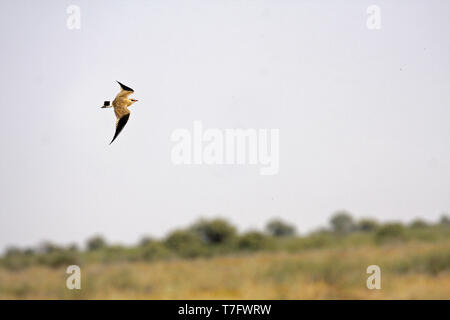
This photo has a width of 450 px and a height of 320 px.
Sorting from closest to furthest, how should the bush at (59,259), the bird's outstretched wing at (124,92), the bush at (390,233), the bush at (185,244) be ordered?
the bird's outstretched wing at (124,92) < the bush at (59,259) < the bush at (390,233) < the bush at (185,244)

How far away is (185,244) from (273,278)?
407 cm

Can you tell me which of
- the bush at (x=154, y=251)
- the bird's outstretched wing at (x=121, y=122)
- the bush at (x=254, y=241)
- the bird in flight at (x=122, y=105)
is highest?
the bird in flight at (x=122, y=105)

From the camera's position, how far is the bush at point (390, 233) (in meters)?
14.1

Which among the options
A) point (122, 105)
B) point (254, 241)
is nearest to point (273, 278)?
point (254, 241)

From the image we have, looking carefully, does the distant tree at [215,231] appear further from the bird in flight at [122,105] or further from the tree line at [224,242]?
the bird in flight at [122,105]

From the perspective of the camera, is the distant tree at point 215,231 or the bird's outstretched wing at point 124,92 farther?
the distant tree at point 215,231

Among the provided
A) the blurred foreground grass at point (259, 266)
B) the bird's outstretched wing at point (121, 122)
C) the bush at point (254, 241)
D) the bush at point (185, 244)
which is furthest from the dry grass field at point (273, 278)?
the bird's outstretched wing at point (121, 122)

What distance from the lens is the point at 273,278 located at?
39.3ft

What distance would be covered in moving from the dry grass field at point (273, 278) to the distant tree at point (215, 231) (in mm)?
2619

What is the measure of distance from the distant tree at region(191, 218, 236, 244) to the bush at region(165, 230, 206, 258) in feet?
1.27

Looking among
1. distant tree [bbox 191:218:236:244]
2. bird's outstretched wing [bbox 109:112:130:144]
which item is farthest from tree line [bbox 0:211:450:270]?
bird's outstretched wing [bbox 109:112:130:144]

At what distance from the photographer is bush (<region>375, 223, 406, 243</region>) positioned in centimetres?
1410
